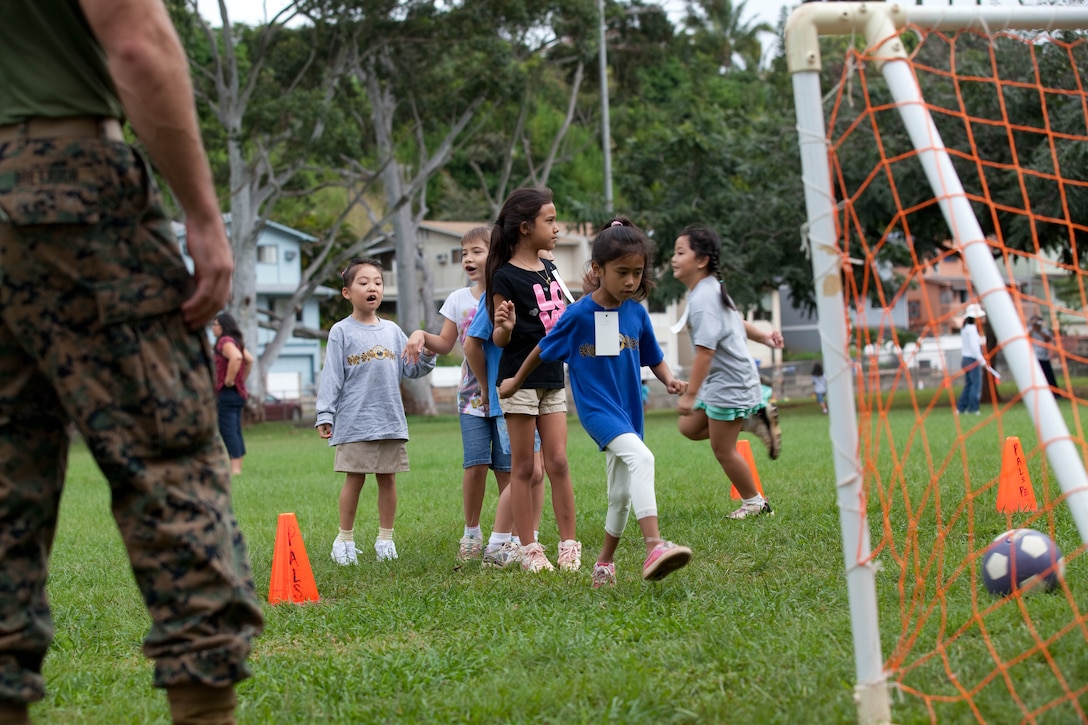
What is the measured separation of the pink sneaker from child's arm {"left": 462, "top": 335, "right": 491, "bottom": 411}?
1946mm

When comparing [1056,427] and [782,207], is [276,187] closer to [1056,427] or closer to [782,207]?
A: [782,207]

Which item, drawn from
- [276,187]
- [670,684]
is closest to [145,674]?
[670,684]

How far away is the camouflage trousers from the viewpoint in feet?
8.30

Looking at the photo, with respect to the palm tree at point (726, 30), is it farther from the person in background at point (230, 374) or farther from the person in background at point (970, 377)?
the person in background at point (230, 374)

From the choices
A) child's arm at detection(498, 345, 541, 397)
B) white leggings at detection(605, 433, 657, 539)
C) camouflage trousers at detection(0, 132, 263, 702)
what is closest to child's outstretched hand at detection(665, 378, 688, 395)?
white leggings at detection(605, 433, 657, 539)

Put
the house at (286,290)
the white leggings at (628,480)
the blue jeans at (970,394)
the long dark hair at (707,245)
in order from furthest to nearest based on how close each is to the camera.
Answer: the house at (286,290) < the blue jeans at (970,394) < the long dark hair at (707,245) < the white leggings at (628,480)

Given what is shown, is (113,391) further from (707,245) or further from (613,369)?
(707,245)

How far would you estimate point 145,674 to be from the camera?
418 centimetres

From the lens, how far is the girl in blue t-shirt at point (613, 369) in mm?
5219

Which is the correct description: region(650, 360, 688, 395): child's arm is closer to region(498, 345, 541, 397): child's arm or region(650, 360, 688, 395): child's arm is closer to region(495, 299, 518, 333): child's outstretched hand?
region(498, 345, 541, 397): child's arm

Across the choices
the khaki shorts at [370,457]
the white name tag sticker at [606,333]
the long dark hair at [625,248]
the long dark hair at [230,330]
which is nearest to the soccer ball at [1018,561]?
the white name tag sticker at [606,333]

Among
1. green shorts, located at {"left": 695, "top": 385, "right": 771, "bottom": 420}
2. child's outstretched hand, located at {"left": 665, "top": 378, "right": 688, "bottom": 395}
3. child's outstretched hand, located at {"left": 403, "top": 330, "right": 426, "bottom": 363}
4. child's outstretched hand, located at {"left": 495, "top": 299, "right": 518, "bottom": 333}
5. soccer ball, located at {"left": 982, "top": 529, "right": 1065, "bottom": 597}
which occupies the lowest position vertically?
soccer ball, located at {"left": 982, "top": 529, "right": 1065, "bottom": 597}

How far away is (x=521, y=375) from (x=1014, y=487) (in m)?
3.19

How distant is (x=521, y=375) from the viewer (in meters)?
5.52
